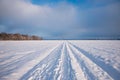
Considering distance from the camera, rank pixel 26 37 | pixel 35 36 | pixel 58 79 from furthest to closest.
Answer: pixel 35 36
pixel 26 37
pixel 58 79

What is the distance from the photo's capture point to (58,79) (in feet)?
16.9

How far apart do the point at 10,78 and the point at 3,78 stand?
Result: 0.31m

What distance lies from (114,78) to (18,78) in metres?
4.07

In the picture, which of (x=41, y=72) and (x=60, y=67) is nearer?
(x=41, y=72)

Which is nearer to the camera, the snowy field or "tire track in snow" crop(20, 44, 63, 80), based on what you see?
"tire track in snow" crop(20, 44, 63, 80)

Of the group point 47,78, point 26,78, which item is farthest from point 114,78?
point 26,78

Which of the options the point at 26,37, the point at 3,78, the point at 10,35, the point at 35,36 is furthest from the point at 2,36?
the point at 3,78

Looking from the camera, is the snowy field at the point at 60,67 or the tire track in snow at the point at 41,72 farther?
the snowy field at the point at 60,67

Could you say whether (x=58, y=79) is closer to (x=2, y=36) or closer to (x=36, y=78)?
(x=36, y=78)

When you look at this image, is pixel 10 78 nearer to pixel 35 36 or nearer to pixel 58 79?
pixel 58 79

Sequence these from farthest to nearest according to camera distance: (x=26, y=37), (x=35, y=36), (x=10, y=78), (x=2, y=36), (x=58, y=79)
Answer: (x=35, y=36), (x=26, y=37), (x=2, y=36), (x=10, y=78), (x=58, y=79)

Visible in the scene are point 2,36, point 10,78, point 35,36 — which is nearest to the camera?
point 10,78

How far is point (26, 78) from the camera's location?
17.5 feet

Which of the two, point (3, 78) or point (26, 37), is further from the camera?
point (26, 37)
